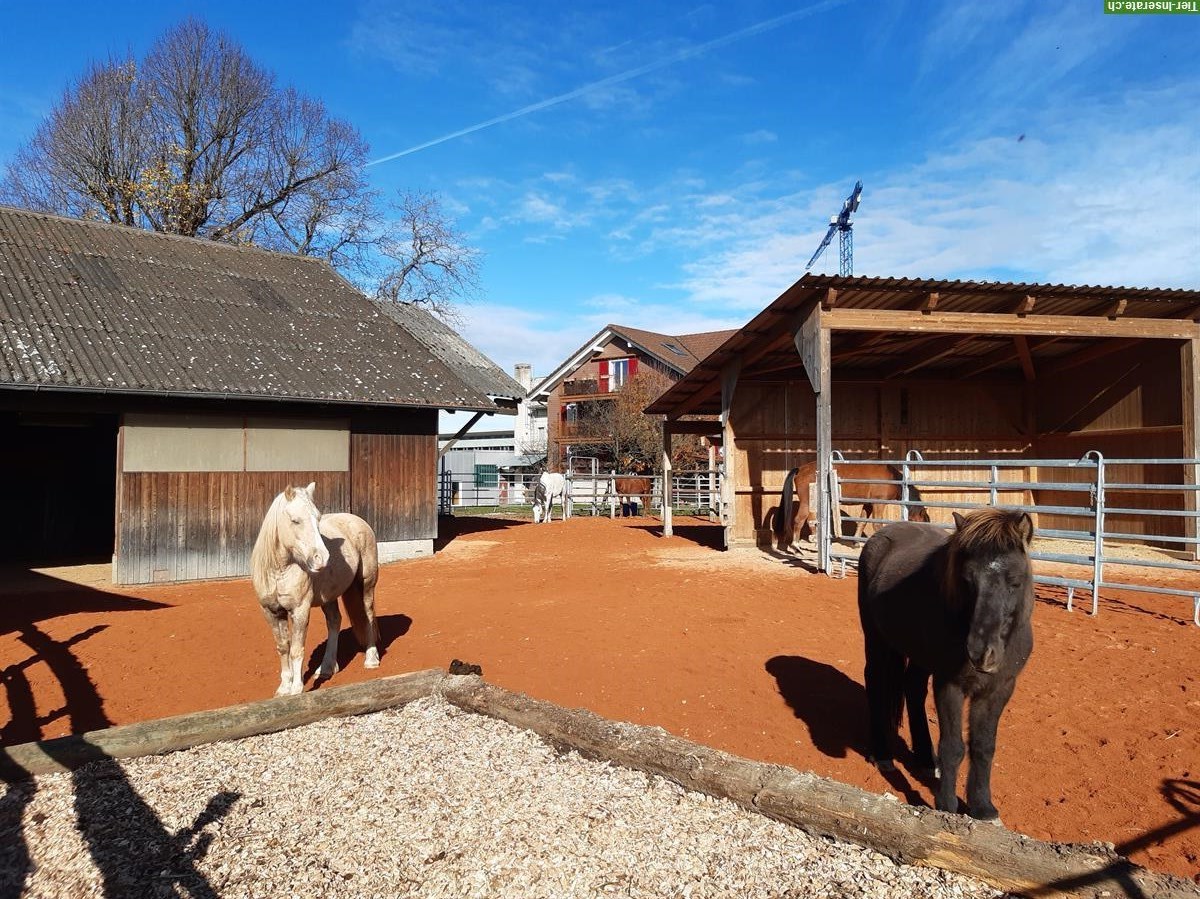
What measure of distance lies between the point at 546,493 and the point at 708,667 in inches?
659

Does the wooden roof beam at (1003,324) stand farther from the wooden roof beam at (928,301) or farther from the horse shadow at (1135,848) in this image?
the horse shadow at (1135,848)

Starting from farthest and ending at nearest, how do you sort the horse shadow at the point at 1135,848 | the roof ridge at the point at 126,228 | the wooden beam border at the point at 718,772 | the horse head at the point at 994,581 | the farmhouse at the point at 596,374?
the farmhouse at the point at 596,374 → the roof ridge at the point at 126,228 → the horse head at the point at 994,581 → the wooden beam border at the point at 718,772 → the horse shadow at the point at 1135,848

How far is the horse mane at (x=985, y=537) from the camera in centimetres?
304

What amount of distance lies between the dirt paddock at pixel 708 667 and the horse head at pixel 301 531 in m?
1.40

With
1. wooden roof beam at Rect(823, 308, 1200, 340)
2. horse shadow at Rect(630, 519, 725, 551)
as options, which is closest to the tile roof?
horse shadow at Rect(630, 519, 725, 551)

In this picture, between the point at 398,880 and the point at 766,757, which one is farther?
the point at 766,757

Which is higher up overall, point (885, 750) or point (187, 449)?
point (187, 449)

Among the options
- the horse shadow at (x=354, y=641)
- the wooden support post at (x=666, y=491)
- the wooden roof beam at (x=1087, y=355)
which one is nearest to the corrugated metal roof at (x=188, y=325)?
the horse shadow at (x=354, y=641)

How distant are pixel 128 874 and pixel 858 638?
5723mm

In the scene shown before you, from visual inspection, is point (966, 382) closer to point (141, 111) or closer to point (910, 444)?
point (910, 444)

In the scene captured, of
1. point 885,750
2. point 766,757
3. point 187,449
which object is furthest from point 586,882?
point 187,449

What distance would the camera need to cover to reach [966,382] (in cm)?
1498

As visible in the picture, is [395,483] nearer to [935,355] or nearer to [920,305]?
[920,305]

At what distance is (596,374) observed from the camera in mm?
38750
